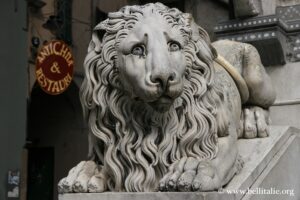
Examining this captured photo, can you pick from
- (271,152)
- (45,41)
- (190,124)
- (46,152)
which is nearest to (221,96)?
(190,124)

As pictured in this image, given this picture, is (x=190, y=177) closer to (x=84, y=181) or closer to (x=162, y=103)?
(x=162, y=103)

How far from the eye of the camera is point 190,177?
2889 millimetres

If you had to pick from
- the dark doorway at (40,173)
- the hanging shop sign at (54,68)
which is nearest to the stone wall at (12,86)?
the hanging shop sign at (54,68)

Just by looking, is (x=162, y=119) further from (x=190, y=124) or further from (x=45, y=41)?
(x=45, y=41)

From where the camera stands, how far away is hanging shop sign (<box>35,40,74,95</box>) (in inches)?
461

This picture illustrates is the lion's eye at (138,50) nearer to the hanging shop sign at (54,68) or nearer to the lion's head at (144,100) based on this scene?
the lion's head at (144,100)

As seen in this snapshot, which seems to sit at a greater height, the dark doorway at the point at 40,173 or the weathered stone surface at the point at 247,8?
the weathered stone surface at the point at 247,8

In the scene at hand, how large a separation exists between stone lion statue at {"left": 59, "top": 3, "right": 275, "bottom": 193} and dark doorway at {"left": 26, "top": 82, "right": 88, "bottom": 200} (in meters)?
11.3

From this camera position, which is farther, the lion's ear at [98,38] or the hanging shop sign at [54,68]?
the hanging shop sign at [54,68]

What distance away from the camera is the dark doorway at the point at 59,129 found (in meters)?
14.7

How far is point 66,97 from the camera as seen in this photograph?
14.9 m

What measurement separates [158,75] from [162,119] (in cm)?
37

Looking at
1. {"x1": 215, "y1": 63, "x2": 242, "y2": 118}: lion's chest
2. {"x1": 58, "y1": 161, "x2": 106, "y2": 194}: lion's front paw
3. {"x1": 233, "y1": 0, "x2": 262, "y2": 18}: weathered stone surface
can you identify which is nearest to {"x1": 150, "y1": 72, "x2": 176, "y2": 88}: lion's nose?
{"x1": 58, "y1": 161, "x2": 106, "y2": 194}: lion's front paw

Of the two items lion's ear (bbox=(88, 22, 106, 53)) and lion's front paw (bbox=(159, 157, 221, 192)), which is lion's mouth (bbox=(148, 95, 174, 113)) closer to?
lion's front paw (bbox=(159, 157, 221, 192))
